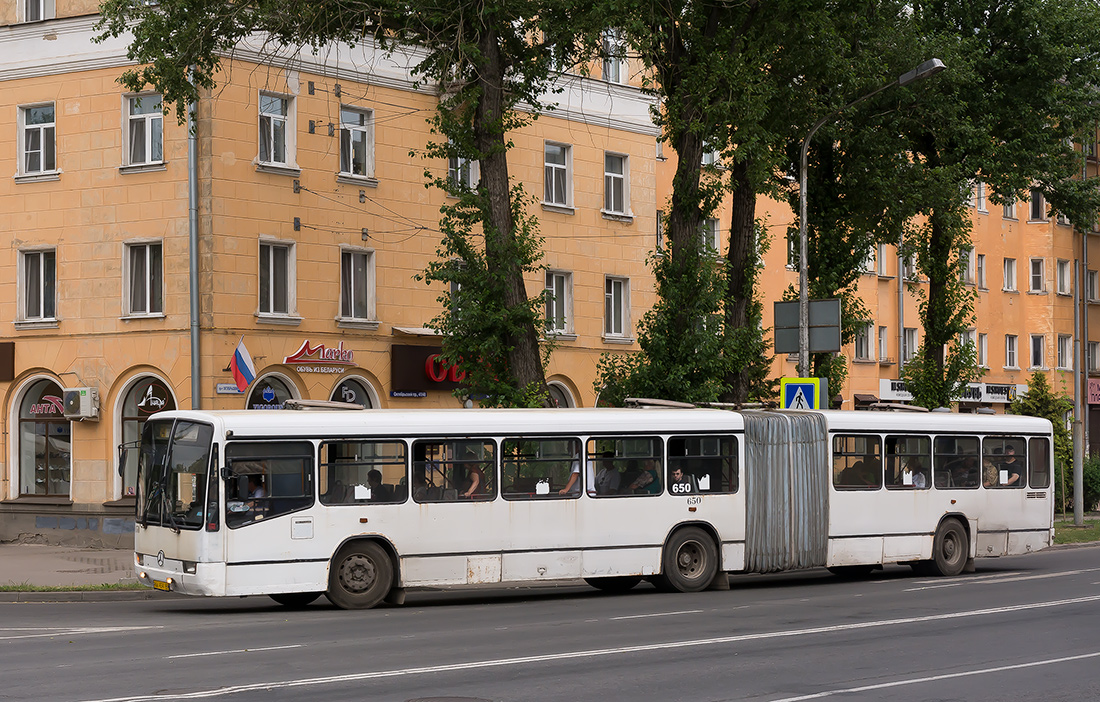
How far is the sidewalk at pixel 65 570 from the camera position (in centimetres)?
2084

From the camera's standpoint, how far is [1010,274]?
60812mm

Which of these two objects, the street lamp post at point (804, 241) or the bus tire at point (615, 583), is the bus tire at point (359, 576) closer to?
the bus tire at point (615, 583)

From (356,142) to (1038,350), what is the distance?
38908 mm

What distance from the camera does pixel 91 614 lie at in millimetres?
18234

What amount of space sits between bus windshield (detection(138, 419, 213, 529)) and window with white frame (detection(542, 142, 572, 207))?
1945cm

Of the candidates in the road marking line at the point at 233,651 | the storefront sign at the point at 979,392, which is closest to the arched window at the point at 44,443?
the road marking line at the point at 233,651

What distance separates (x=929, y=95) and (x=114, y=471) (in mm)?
20046

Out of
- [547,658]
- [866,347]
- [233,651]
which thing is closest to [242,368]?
[233,651]

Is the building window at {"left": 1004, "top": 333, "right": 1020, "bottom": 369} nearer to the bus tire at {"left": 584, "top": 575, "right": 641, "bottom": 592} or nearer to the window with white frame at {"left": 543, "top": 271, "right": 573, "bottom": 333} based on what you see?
the window with white frame at {"left": 543, "top": 271, "right": 573, "bottom": 333}

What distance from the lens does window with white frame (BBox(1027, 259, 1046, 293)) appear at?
61.9 meters

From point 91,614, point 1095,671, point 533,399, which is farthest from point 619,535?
point 1095,671

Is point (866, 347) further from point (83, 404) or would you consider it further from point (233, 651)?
point (233, 651)

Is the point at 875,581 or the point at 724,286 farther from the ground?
the point at 724,286

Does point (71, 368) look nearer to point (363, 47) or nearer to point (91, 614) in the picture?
point (363, 47)
